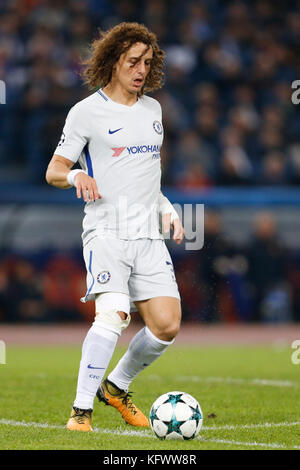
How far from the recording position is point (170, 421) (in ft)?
16.6

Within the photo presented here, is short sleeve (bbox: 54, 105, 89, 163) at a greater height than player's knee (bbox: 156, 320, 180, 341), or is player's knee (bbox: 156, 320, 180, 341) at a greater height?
short sleeve (bbox: 54, 105, 89, 163)

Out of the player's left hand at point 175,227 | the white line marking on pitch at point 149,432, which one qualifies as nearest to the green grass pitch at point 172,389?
the white line marking on pitch at point 149,432

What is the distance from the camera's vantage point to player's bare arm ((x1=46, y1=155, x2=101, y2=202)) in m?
5.37

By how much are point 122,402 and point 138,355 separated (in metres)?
0.36

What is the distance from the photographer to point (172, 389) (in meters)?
7.81

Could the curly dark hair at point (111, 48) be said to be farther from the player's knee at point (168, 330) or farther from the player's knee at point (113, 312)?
the player's knee at point (168, 330)

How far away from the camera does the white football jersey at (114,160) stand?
18.8ft

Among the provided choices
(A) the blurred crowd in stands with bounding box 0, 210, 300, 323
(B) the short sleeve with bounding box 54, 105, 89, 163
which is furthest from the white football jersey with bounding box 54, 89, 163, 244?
(A) the blurred crowd in stands with bounding box 0, 210, 300, 323

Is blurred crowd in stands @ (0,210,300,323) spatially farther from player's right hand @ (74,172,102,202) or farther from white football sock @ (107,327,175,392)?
player's right hand @ (74,172,102,202)

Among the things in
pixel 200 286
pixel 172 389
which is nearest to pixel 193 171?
pixel 200 286

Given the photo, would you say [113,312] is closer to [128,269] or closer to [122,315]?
[122,315]

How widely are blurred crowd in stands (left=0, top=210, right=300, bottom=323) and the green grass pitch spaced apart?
372 centimetres
